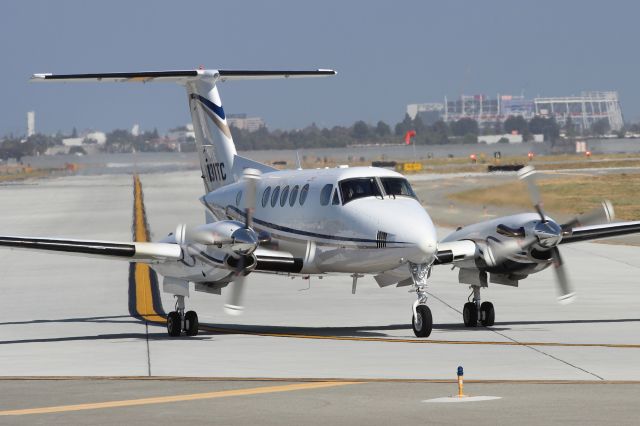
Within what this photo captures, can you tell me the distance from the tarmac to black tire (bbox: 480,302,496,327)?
51 centimetres

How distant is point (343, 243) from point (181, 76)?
7.52 meters

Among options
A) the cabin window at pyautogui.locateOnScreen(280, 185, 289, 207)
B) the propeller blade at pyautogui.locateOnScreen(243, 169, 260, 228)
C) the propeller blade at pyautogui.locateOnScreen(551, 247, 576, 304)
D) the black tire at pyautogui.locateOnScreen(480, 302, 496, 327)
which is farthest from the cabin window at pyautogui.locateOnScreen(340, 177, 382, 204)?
the propeller blade at pyautogui.locateOnScreen(551, 247, 576, 304)

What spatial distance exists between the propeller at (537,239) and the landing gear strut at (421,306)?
2222 mm

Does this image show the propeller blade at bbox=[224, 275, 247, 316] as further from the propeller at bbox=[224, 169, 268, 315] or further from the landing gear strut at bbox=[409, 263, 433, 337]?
the landing gear strut at bbox=[409, 263, 433, 337]

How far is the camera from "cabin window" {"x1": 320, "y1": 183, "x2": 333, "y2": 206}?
2439cm

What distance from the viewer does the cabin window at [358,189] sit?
24.0 metres

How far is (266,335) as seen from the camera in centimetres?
2427

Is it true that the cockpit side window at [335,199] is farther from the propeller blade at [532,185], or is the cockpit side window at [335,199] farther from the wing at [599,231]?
the wing at [599,231]

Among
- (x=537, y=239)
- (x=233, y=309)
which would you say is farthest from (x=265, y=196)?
(x=537, y=239)

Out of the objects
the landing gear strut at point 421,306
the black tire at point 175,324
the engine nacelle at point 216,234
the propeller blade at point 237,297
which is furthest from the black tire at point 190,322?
the landing gear strut at point 421,306

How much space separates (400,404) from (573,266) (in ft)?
80.9

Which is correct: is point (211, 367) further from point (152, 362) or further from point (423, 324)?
point (423, 324)

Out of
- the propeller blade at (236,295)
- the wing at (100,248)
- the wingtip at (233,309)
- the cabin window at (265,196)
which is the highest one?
the cabin window at (265,196)

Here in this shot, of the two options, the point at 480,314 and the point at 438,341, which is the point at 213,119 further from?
the point at 438,341
